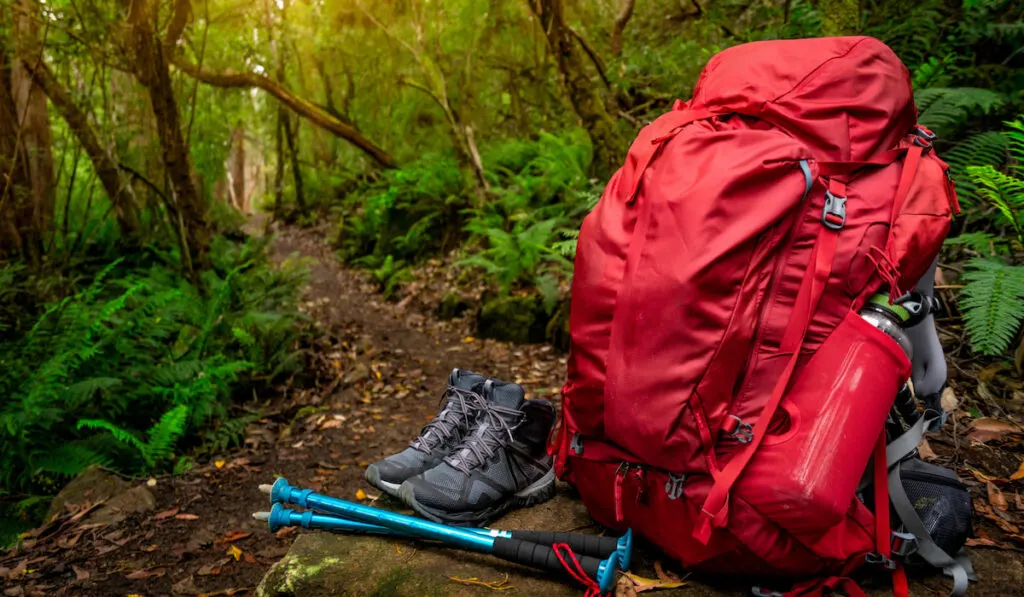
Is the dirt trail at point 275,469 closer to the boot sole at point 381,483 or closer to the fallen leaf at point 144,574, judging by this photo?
the fallen leaf at point 144,574

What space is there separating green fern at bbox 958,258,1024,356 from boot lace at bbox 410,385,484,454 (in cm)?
226

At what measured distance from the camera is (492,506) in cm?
223

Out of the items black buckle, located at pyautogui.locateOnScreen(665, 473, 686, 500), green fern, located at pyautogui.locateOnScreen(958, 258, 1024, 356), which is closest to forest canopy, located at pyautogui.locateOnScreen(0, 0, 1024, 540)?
green fern, located at pyautogui.locateOnScreen(958, 258, 1024, 356)

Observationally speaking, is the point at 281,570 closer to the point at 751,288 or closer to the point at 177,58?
the point at 751,288

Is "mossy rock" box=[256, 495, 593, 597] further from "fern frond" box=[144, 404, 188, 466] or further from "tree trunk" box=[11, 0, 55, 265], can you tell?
"tree trunk" box=[11, 0, 55, 265]

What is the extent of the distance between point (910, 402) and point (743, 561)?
2.42ft

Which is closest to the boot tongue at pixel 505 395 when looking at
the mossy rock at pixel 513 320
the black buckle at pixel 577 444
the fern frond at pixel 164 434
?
the black buckle at pixel 577 444

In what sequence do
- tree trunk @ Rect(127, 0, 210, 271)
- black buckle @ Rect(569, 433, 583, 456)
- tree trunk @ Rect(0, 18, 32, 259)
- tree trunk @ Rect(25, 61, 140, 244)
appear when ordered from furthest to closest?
1. tree trunk @ Rect(25, 61, 140, 244)
2. tree trunk @ Rect(127, 0, 210, 271)
3. tree trunk @ Rect(0, 18, 32, 259)
4. black buckle @ Rect(569, 433, 583, 456)

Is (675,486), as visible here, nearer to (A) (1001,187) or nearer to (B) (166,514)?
(A) (1001,187)

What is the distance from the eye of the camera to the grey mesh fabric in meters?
1.83

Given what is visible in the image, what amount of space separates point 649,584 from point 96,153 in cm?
786

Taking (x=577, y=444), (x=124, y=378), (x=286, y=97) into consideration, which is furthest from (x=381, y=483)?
(x=286, y=97)

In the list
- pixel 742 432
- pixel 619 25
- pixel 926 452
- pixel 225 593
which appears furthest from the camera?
pixel 619 25

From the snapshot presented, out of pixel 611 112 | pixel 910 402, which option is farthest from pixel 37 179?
pixel 910 402
